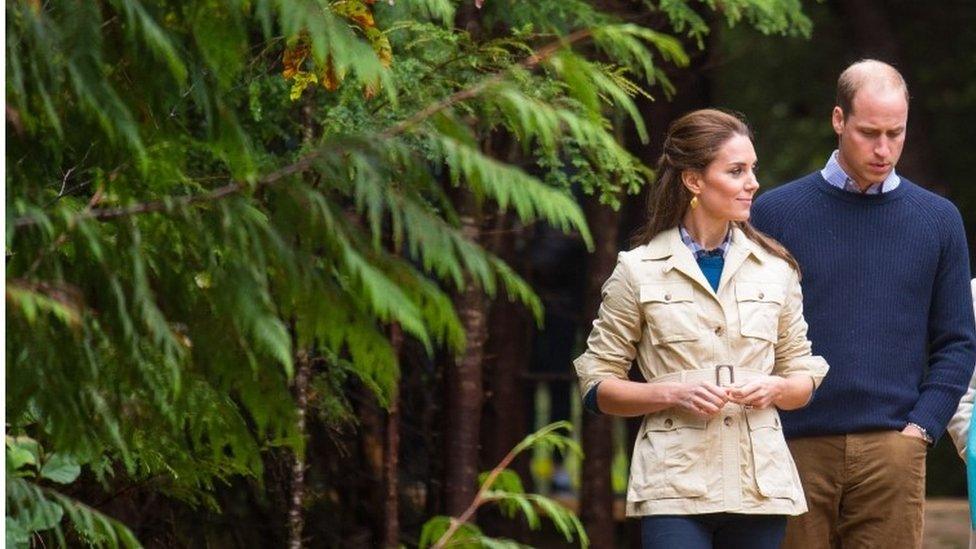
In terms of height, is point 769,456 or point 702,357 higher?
point 702,357

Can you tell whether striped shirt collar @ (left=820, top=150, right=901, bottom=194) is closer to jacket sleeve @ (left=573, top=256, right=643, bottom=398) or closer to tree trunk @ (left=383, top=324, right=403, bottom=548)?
jacket sleeve @ (left=573, top=256, right=643, bottom=398)

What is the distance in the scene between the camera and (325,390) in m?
6.70

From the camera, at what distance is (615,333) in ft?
15.6

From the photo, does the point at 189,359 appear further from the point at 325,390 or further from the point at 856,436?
the point at 325,390

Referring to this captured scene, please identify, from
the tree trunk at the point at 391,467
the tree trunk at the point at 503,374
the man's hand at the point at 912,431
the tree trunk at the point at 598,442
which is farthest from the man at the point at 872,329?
the tree trunk at the point at 598,442

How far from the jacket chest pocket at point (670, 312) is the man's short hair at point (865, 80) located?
0.91 m

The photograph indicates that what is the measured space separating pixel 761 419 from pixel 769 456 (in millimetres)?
101

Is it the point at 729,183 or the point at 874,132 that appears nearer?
the point at 729,183

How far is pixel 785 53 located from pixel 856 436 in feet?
23.7

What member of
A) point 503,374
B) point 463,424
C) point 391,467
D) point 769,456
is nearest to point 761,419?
point 769,456

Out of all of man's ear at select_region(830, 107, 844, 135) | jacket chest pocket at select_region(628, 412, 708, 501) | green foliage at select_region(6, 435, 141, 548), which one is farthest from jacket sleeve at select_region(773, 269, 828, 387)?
green foliage at select_region(6, 435, 141, 548)

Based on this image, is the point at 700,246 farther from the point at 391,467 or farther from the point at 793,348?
the point at 391,467

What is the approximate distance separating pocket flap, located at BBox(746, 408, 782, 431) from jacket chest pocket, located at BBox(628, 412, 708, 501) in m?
0.13

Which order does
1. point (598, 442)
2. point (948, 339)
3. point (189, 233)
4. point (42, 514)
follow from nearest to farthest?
1. point (189, 233)
2. point (42, 514)
3. point (948, 339)
4. point (598, 442)
